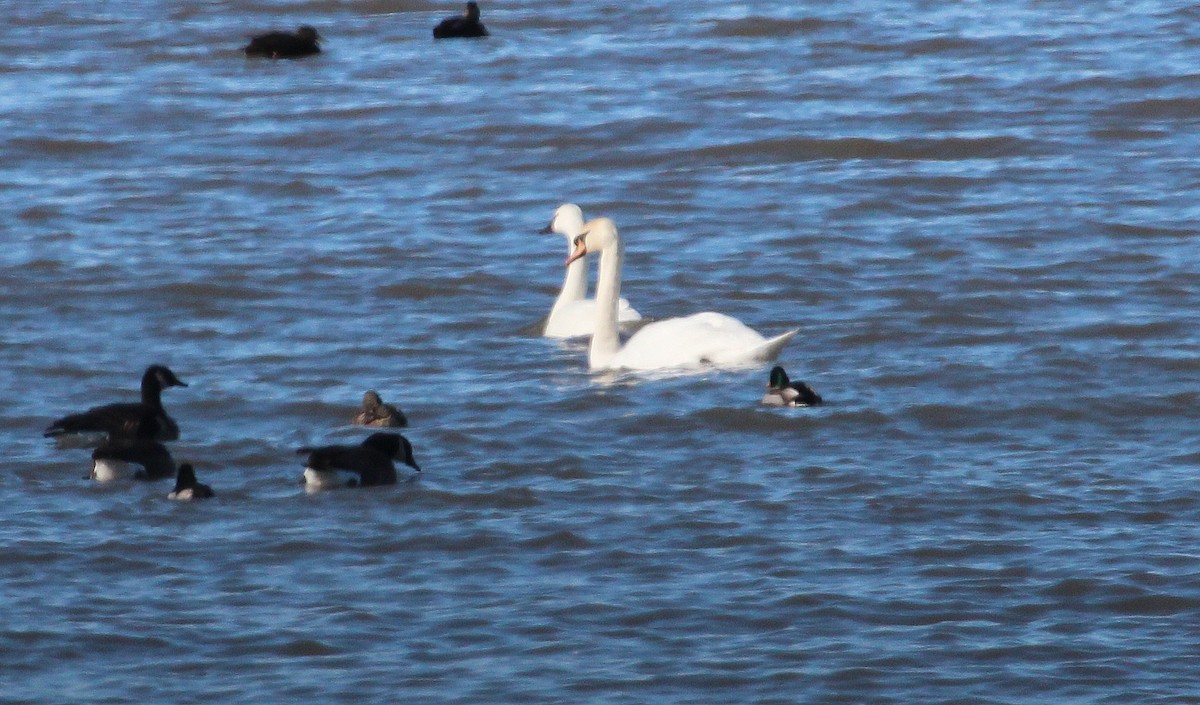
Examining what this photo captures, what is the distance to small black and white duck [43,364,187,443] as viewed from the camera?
9922 mm

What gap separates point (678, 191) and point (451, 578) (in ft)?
29.4

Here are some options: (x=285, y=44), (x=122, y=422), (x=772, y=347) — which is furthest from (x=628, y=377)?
(x=285, y=44)

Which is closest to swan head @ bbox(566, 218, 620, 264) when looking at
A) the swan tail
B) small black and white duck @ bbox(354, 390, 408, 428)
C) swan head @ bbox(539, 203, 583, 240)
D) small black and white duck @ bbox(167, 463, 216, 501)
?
swan head @ bbox(539, 203, 583, 240)

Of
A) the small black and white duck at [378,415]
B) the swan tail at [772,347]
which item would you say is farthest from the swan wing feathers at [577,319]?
the small black and white duck at [378,415]

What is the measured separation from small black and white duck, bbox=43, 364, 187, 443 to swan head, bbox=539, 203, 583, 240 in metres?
4.26

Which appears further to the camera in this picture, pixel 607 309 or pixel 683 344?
pixel 607 309

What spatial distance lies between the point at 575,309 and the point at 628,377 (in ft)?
4.86

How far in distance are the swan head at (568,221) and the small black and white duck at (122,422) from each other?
4257 mm

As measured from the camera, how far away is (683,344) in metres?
11.7

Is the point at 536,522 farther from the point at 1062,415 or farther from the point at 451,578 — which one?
the point at 1062,415

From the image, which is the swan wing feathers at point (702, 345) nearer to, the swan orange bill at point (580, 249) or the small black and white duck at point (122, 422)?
the swan orange bill at point (580, 249)

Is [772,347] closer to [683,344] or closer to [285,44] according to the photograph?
[683,344]

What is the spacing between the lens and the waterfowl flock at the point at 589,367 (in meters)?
9.32

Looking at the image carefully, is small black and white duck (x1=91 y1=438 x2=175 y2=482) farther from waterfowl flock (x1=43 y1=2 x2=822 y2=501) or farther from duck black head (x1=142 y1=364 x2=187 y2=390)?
duck black head (x1=142 y1=364 x2=187 y2=390)
